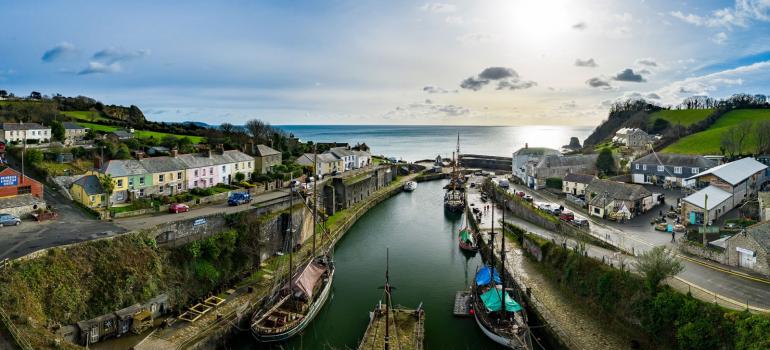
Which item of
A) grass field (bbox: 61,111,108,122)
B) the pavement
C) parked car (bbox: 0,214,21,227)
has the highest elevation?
grass field (bbox: 61,111,108,122)

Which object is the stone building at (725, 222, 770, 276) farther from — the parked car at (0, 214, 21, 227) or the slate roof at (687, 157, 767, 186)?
the parked car at (0, 214, 21, 227)

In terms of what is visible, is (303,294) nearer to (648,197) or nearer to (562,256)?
(562,256)

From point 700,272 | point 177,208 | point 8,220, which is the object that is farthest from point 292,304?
point 700,272

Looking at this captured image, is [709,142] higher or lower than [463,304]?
higher

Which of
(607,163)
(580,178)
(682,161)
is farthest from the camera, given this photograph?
(607,163)

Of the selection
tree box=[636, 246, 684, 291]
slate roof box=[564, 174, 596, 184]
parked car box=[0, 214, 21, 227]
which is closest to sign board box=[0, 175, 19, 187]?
parked car box=[0, 214, 21, 227]

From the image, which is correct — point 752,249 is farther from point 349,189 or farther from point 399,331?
point 349,189

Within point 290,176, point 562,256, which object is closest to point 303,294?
point 562,256
